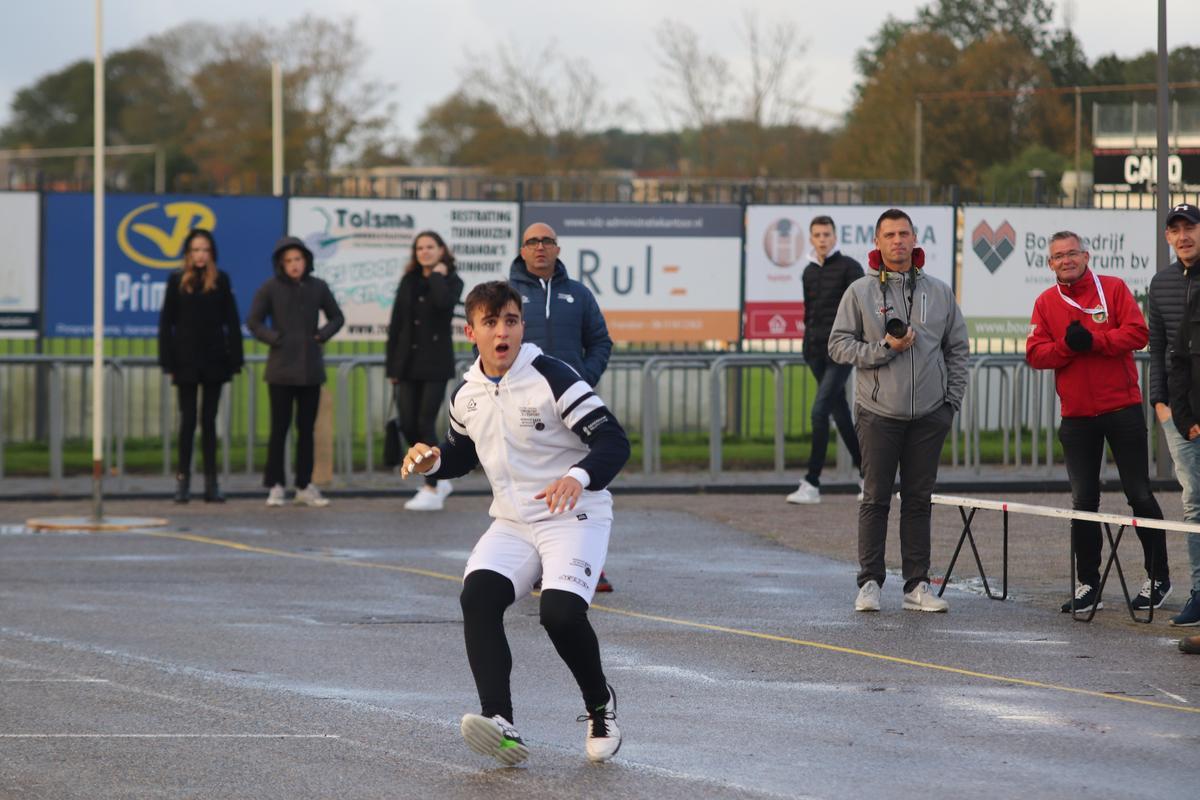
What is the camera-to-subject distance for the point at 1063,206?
73.4 ft

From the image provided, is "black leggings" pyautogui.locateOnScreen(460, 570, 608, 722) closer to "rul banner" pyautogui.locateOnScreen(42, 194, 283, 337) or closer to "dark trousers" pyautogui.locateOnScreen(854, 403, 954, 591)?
"dark trousers" pyautogui.locateOnScreen(854, 403, 954, 591)

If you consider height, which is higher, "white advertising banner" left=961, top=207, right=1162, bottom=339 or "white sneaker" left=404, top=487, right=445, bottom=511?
"white advertising banner" left=961, top=207, right=1162, bottom=339

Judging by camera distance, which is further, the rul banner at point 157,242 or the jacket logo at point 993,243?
the jacket logo at point 993,243

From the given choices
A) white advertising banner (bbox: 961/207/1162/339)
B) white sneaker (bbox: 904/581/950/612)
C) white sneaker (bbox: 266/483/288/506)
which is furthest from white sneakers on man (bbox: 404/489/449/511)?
white advertising banner (bbox: 961/207/1162/339)

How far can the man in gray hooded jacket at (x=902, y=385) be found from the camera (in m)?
9.99

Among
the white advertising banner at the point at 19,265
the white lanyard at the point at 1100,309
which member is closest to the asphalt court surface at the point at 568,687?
the white lanyard at the point at 1100,309

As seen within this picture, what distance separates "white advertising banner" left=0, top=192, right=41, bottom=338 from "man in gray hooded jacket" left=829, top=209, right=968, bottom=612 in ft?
38.7

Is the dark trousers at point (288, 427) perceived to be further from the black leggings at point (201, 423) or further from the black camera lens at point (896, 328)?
the black camera lens at point (896, 328)

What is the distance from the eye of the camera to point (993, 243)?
21.7 m

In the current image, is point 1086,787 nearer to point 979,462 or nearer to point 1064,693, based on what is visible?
point 1064,693

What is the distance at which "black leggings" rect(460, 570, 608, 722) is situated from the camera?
21.2 ft

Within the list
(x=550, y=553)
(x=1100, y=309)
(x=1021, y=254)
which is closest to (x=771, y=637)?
(x=1100, y=309)

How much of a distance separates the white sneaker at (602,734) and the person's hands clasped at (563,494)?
708 mm

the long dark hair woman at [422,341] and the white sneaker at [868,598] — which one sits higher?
the long dark hair woman at [422,341]
